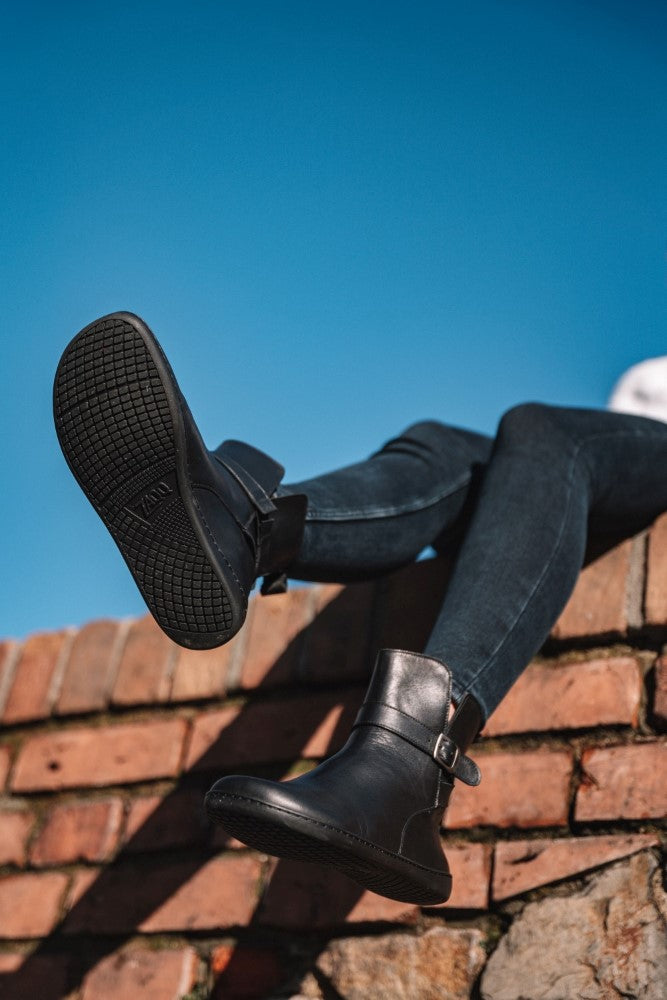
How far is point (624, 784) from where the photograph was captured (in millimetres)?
1080

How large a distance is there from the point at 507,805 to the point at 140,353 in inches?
24.7

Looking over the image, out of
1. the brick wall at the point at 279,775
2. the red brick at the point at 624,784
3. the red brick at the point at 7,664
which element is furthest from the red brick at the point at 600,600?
the red brick at the point at 7,664

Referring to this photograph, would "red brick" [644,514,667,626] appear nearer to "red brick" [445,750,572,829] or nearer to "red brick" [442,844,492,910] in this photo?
"red brick" [445,750,572,829]

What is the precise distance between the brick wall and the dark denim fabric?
0.32 ft

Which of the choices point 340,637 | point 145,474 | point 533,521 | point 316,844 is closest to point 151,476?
point 145,474

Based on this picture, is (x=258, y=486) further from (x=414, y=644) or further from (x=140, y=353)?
(x=414, y=644)

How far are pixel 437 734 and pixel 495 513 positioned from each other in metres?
0.29

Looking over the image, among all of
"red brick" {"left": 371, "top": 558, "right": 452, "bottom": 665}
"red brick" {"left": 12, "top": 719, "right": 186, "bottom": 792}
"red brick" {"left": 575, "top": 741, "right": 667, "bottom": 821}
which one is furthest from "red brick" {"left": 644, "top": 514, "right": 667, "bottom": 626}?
"red brick" {"left": 12, "top": 719, "right": 186, "bottom": 792}

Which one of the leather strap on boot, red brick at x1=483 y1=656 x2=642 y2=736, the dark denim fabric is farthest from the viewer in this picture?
red brick at x1=483 y1=656 x2=642 y2=736

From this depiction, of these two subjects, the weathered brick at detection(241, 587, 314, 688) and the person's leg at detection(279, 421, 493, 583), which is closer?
the person's leg at detection(279, 421, 493, 583)

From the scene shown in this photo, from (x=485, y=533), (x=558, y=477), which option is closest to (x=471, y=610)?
(x=485, y=533)

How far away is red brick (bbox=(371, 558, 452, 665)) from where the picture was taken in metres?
1.32

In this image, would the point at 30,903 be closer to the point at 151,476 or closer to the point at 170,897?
the point at 170,897

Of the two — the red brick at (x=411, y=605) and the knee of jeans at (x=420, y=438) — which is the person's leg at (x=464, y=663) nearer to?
the knee of jeans at (x=420, y=438)
